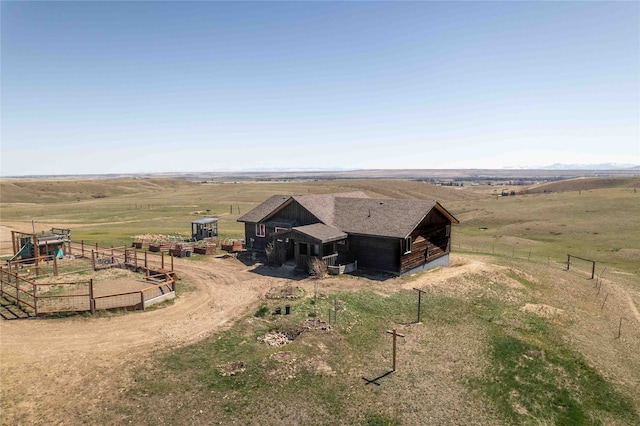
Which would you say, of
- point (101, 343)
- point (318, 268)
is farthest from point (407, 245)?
point (101, 343)

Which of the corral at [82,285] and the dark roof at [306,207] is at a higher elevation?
the dark roof at [306,207]

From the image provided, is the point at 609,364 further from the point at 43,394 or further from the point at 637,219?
the point at 637,219

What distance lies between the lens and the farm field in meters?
15.1

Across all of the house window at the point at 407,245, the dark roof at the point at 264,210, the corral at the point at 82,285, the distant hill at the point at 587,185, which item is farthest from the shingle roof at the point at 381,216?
the distant hill at the point at 587,185

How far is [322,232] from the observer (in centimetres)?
3375

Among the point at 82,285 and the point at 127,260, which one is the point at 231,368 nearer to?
the point at 82,285

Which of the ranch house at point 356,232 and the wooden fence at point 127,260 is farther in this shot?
the wooden fence at point 127,260

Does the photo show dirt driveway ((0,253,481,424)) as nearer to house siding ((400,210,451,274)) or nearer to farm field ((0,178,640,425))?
farm field ((0,178,640,425))

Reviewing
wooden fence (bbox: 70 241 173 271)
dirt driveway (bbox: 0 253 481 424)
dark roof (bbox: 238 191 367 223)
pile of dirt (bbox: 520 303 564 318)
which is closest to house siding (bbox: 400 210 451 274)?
dirt driveway (bbox: 0 253 481 424)

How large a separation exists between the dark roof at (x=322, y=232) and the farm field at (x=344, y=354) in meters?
3.49

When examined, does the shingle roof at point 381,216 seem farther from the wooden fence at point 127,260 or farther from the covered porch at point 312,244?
the wooden fence at point 127,260

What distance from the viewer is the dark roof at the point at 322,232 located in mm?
32416

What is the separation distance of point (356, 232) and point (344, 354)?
1600 cm

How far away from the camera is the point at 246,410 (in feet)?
48.3
